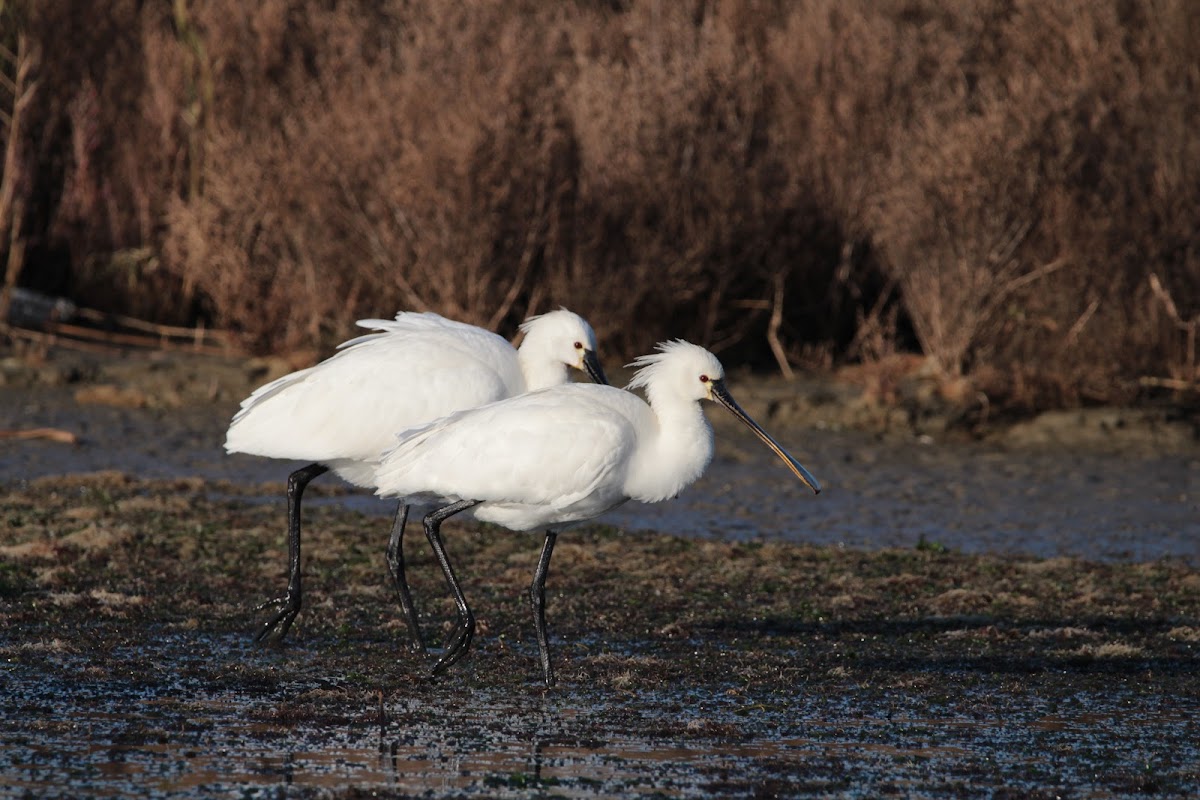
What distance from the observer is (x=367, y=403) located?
24.8 feet

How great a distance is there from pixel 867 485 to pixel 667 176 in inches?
150

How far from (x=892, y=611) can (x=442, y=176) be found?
6.41 meters

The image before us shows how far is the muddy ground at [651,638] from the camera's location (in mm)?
5473

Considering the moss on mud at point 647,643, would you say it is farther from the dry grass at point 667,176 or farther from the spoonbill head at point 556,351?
the dry grass at point 667,176

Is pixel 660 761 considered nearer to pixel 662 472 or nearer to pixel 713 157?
pixel 662 472

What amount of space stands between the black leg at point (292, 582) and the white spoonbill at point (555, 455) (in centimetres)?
72

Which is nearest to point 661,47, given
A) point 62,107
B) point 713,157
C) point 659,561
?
point 713,157

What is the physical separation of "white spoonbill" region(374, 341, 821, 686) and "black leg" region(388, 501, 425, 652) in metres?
0.24

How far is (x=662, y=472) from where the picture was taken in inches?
270

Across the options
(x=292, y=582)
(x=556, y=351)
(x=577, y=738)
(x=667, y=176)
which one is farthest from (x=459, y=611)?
(x=667, y=176)

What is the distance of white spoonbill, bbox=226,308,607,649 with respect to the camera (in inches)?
296

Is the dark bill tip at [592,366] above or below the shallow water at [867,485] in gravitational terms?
above

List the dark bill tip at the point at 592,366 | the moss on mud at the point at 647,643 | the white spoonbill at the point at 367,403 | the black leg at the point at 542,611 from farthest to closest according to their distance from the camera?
the dark bill tip at the point at 592,366
the white spoonbill at the point at 367,403
the black leg at the point at 542,611
the moss on mud at the point at 647,643

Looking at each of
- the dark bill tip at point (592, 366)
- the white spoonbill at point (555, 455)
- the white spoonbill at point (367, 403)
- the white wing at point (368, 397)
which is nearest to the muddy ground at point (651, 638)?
the white spoonbill at point (367, 403)
